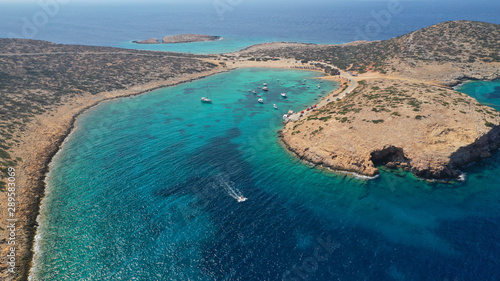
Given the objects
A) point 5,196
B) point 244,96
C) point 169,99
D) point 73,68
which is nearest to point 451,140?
point 244,96

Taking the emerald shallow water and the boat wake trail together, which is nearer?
the emerald shallow water

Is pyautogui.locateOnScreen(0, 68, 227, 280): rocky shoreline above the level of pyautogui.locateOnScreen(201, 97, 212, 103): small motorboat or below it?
below

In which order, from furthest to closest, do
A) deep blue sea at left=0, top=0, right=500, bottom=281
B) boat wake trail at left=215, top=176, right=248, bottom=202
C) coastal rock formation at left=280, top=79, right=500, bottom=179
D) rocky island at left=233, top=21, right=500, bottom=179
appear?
rocky island at left=233, top=21, right=500, bottom=179, coastal rock formation at left=280, top=79, right=500, bottom=179, boat wake trail at left=215, top=176, right=248, bottom=202, deep blue sea at left=0, top=0, right=500, bottom=281

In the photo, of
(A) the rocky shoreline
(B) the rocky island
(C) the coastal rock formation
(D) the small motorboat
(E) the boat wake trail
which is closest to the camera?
(A) the rocky shoreline

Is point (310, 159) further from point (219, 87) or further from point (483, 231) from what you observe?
point (219, 87)

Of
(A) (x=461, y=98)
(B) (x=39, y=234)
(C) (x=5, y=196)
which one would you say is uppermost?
(A) (x=461, y=98)

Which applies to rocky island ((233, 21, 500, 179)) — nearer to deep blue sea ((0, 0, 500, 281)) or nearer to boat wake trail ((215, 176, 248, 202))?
deep blue sea ((0, 0, 500, 281))

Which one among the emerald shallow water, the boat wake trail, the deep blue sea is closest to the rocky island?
the deep blue sea
